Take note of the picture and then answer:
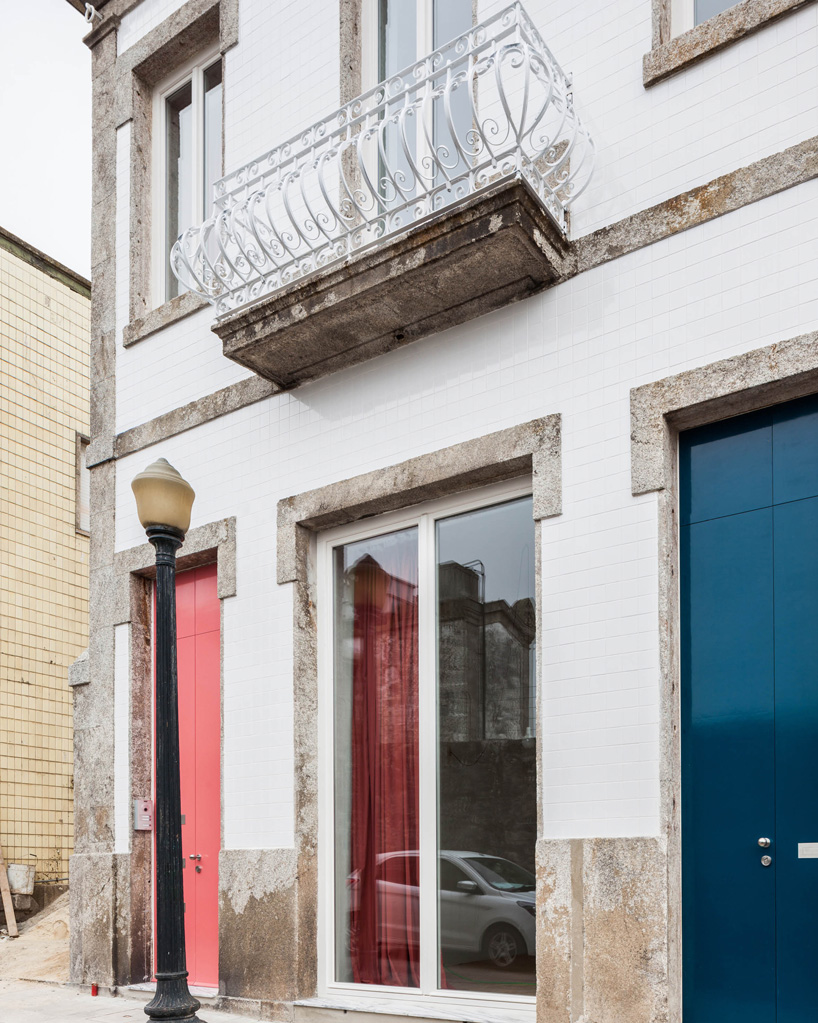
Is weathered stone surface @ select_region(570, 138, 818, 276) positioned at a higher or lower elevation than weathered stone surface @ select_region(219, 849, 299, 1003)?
higher

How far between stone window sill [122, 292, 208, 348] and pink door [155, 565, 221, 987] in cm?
191

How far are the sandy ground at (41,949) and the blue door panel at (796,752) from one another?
603cm

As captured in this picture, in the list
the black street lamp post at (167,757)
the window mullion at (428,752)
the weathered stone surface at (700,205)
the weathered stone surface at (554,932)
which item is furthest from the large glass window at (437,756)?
the black street lamp post at (167,757)

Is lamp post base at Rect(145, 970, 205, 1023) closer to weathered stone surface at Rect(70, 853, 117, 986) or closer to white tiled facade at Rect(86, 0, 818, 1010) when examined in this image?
white tiled facade at Rect(86, 0, 818, 1010)

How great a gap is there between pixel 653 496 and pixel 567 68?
255 centimetres

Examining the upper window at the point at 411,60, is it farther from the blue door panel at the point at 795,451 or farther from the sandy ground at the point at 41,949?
the sandy ground at the point at 41,949

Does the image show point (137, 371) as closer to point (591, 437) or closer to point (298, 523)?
point (298, 523)

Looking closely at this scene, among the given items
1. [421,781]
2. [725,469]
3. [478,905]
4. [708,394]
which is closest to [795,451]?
[725,469]

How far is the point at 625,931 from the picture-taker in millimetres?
5449

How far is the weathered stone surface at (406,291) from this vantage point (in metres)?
6.17

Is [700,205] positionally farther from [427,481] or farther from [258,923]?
[258,923]

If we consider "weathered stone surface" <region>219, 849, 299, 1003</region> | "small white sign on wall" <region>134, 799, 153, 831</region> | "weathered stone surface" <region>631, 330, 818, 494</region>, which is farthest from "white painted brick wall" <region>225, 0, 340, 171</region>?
"weathered stone surface" <region>219, 849, 299, 1003</region>

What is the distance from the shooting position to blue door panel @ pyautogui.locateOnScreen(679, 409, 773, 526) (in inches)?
222

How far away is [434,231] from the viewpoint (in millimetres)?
6387
